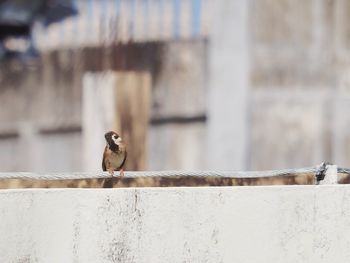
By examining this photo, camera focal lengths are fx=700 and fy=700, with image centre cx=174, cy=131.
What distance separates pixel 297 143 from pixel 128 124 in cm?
137

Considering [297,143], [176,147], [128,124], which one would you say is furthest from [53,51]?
[297,143]

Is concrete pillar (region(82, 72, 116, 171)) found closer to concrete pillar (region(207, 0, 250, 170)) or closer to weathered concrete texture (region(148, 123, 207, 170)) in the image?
weathered concrete texture (region(148, 123, 207, 170))

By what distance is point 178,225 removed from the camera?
9.85 feet

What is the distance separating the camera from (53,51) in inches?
232

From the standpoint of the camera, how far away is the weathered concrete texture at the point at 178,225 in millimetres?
2930

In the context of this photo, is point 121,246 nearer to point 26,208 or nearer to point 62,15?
point 26,208

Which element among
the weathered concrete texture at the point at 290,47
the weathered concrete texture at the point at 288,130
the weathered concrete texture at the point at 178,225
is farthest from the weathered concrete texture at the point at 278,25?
the weathered concrete texture at the point at 178,225

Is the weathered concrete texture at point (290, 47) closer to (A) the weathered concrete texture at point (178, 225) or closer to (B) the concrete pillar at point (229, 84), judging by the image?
(B) the concrete pillar at point (229, 84)

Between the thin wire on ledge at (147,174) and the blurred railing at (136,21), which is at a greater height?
the blurred railing at (136,21)

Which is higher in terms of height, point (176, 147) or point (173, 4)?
point (173, 4)

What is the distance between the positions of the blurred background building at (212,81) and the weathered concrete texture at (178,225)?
97.3 inches

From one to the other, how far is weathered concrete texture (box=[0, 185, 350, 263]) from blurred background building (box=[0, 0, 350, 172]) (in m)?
2.47

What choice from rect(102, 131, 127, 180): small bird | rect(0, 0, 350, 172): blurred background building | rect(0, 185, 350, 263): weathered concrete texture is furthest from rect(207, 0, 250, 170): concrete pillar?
rect(0, 185, 350, 263): weathered concrete texture

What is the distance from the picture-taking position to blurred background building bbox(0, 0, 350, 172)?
559cm
